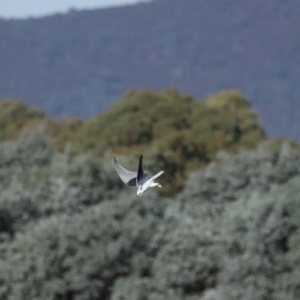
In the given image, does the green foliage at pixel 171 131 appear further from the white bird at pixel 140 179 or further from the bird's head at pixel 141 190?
the bird's head at pixel 141 190

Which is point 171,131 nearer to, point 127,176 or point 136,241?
point 136,241

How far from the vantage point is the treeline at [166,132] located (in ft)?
146

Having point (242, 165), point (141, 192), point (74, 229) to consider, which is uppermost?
point (242, 165)

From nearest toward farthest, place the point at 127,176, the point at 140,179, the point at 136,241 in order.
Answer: the point at 140,179
the point at 127,176
the point at 136,241

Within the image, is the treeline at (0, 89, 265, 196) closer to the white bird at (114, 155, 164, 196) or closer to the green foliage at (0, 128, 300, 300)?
the green foliage at (0, 128, 300, 300)

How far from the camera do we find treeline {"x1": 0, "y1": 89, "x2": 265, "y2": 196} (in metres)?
44.4

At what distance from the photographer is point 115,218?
24.4 m

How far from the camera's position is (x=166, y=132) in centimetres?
5156

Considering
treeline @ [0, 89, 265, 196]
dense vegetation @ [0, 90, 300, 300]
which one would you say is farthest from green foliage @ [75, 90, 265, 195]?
dense vegetation @ [0, 90, 300, 300]

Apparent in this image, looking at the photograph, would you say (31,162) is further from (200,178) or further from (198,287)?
(198,287)

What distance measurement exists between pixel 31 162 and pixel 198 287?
16.7 metres

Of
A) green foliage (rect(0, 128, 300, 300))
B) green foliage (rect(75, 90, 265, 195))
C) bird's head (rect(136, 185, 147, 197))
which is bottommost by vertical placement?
bird's head (rect(136, 185, 147, 197))

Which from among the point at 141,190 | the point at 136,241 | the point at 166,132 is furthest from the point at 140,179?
the point at 166,132

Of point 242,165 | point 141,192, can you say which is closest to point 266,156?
point 242,165
